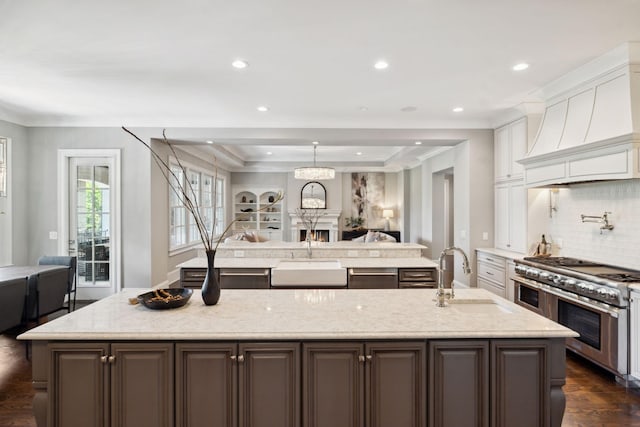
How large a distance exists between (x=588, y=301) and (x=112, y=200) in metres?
5.83

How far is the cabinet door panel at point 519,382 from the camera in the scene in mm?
1760

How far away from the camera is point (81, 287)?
206 inches

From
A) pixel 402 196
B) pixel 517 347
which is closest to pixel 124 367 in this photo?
pixel 517 347

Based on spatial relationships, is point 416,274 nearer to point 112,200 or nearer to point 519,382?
point 519,382

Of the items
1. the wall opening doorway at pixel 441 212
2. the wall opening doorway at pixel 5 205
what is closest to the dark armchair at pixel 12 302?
the wall opening doorway at pixel 5 205

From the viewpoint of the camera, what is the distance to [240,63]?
319 cm

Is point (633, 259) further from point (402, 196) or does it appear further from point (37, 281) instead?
point (402, 196)

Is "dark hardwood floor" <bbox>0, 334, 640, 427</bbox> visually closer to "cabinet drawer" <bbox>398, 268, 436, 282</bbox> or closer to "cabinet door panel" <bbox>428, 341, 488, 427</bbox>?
"cabinet door panel" <bbox>428, 341, 488, 427</bbox>

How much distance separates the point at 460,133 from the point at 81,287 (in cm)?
609

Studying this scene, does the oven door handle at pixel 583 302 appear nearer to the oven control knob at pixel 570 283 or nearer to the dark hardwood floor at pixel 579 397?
the oven control knob at pixel 570 283

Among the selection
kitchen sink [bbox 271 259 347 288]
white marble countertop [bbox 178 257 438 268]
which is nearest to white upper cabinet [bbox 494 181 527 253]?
white marble countertop [bbox 178 257 438 268]

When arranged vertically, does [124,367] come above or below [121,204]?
below

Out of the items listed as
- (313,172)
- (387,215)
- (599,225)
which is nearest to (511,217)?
(599,225)

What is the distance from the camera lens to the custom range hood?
2.83 m
